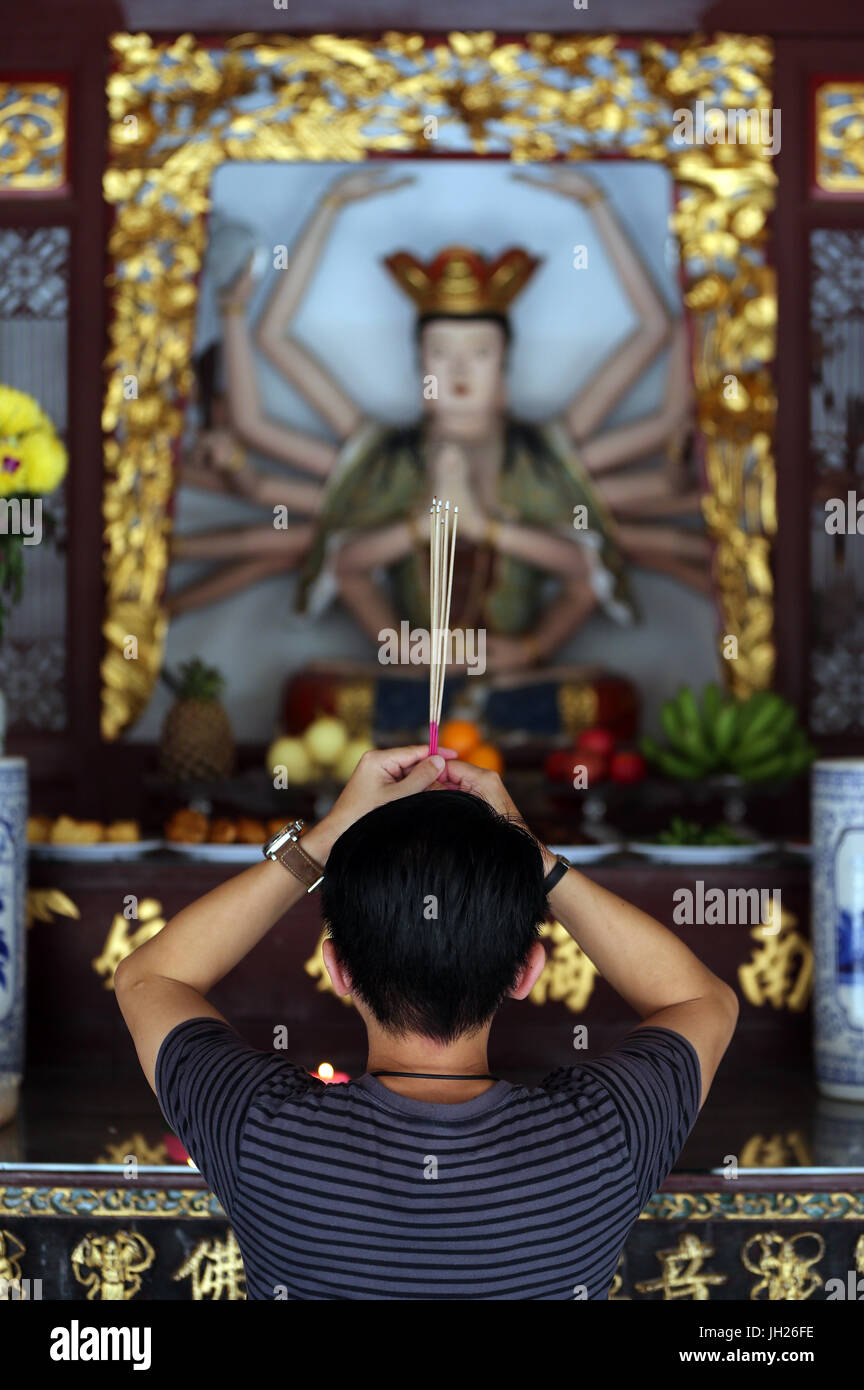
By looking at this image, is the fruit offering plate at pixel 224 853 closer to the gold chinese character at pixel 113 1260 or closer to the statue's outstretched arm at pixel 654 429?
the gold chinese character at pixel 113 1260

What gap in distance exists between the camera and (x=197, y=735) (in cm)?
281

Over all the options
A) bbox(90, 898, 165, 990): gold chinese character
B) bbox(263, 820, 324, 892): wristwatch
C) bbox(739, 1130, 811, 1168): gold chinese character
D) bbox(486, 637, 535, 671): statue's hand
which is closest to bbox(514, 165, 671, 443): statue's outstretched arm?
bbox(486, 637, 535, 671): statue's hand

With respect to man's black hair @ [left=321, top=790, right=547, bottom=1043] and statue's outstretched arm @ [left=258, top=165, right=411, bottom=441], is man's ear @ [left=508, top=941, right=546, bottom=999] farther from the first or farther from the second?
statue's outstretched arm @ [left=258, top=165, right=411, bottom=441]

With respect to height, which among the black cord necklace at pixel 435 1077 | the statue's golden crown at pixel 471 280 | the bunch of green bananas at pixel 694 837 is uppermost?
the statue's golden crown at pixel 471 280

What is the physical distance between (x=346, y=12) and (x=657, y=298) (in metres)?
0.98

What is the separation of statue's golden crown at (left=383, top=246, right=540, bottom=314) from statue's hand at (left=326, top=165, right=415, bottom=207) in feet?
0.66

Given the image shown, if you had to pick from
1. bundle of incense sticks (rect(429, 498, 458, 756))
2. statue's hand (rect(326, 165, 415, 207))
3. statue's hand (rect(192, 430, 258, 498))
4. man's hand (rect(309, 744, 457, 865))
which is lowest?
man's hand (rect(309, 744, 457, 865))

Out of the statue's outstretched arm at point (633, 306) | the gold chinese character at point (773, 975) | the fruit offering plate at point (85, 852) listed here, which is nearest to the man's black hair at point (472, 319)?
the statue's outstretched arm at point (633, 306)

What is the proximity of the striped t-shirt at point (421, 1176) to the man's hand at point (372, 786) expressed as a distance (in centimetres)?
18

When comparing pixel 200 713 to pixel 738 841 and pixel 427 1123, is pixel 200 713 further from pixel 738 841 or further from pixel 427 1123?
pixel 427 1123

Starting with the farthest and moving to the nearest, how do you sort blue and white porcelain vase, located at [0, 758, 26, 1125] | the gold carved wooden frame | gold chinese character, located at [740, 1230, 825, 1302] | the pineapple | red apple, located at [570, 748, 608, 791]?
the gold carved wooden frame
red apple, located at [570, 748, 608, 791]
the pineapple
blue and white porcelain vase, located at [0, 758, 26, 1125]
gold chinese character, located at [740, 1230, 825, 1302]

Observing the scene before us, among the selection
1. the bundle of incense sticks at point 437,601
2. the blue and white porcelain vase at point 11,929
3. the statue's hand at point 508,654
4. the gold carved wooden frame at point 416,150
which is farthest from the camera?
the statue's hand at point 508,654

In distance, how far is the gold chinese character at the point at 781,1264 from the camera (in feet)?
5.44

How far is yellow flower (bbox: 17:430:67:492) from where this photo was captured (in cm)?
197
